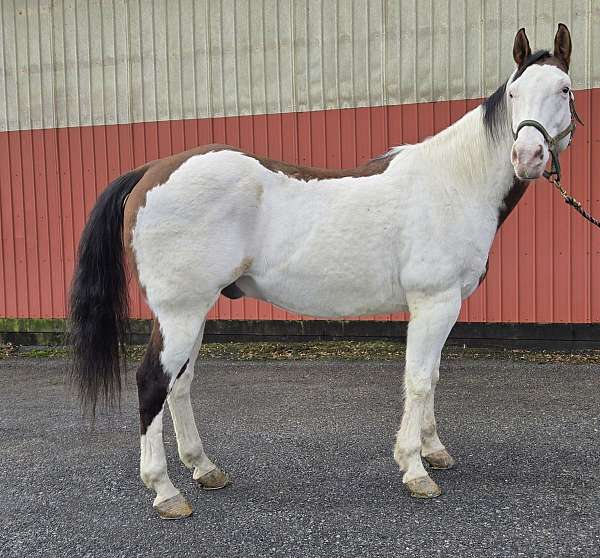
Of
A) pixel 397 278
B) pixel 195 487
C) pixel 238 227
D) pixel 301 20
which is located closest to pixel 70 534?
pixel 195 487

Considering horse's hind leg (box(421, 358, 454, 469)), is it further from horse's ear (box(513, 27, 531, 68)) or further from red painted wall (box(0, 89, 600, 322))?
red painted wall (box(0, 89, 600, 322))

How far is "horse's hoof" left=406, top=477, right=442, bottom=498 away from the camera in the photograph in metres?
3.06

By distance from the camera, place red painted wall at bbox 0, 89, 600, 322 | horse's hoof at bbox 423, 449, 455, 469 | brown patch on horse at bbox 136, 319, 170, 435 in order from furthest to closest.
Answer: red painted wall at bbox 0, 89, 600, 322 < horse's hoof at bbox 423, 449, 455, 469 < brown patch on horse at bbox 136, 319, 170, 435

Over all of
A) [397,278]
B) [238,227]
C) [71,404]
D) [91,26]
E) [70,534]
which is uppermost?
[91,26]

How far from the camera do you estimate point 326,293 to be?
10.3ft

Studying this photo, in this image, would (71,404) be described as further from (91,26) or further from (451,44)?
(451,44)

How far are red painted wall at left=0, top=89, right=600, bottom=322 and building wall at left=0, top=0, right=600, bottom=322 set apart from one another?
15mm

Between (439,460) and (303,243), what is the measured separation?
154cm

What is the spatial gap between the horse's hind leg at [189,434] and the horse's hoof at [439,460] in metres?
1.20

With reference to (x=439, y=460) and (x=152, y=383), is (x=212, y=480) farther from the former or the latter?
(x=439, y=460)

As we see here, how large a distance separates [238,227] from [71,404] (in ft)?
9.82

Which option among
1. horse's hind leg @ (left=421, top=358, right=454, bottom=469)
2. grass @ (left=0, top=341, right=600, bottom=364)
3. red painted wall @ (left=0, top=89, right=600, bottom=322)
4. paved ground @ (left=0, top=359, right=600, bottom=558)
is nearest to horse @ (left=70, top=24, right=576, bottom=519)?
paved ground @ (left=0, top=359, right=600, bottom=558)

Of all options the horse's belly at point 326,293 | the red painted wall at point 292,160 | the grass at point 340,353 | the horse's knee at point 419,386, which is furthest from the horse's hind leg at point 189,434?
the red painted wall at point 292,160

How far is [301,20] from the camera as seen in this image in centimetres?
651
